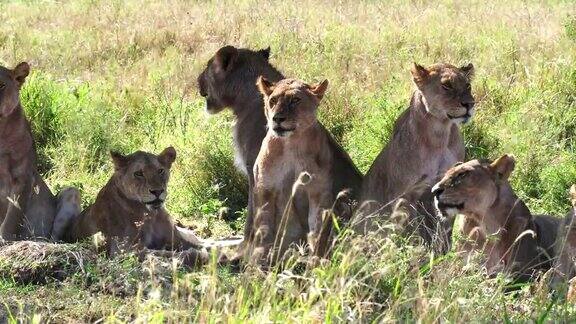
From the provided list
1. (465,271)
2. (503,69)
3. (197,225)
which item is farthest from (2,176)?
(503,69)

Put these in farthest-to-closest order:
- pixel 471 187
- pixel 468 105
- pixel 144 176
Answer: pixel 144 176 → pixel 468 105 → pixel 471 187

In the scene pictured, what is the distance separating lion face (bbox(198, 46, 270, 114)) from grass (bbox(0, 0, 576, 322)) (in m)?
1.04

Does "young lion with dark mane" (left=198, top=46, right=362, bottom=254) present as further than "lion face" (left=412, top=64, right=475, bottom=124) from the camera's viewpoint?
Yes

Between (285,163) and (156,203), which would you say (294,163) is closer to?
(285,163)

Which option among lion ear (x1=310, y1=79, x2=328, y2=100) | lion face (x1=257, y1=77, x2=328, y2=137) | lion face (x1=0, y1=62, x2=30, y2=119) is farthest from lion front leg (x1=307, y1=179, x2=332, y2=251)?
lion face (x1=0, y1=62, x2=30, y2=119)

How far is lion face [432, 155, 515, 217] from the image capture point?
7887 millimetres

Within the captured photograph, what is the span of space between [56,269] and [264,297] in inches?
75.2

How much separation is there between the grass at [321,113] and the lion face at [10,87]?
2.02 meters

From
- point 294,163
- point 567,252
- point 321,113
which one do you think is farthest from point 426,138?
point 321,113

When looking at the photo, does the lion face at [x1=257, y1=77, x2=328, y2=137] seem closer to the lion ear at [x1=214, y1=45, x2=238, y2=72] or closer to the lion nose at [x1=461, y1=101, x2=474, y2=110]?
the lion nose at [x1=461, y1=101, x2=474, y2=110]

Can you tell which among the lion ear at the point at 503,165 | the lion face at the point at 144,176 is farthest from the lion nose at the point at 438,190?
the lion face at the point at 144,176

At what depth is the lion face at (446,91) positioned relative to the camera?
8477mm

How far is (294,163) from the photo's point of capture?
28.8 ft

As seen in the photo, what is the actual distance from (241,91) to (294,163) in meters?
1.68
